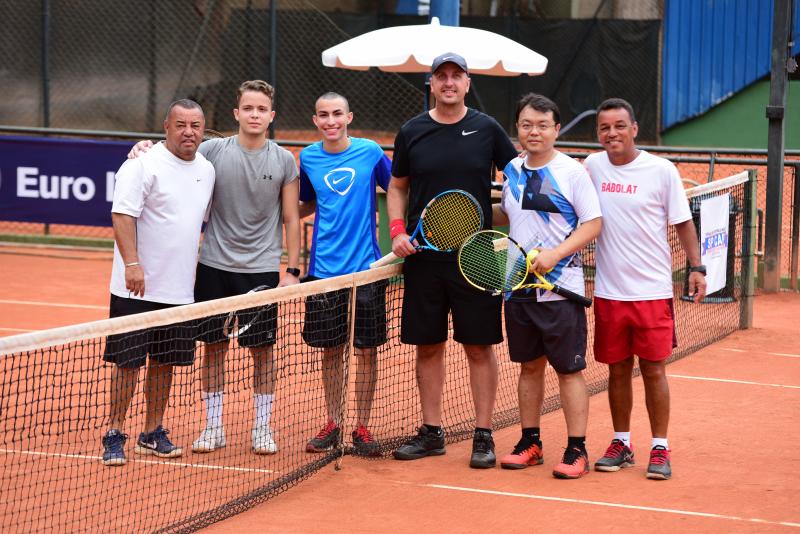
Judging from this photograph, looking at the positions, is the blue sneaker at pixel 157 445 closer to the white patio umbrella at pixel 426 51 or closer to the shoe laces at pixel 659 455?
the shoe laces at pixel 659 455

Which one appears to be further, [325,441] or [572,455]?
[325,441]

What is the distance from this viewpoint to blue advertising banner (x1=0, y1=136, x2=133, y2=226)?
13.5 meters

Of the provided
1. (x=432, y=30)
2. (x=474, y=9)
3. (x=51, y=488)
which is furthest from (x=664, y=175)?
(x=474, y=9)

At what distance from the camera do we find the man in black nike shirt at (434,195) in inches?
235

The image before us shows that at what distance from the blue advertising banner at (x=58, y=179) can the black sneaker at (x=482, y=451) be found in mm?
8318

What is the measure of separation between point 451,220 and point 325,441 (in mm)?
1406

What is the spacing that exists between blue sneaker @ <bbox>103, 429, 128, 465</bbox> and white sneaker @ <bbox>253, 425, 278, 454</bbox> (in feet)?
2.32

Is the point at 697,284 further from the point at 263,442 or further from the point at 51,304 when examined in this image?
the point at 51,304

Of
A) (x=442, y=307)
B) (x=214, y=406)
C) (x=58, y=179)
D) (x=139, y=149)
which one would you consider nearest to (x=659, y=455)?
(x=442, y=307)

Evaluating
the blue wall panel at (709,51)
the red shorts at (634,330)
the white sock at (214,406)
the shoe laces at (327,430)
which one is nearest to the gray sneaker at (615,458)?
the red shorts at (634,330)

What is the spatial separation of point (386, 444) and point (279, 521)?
128 centimetres

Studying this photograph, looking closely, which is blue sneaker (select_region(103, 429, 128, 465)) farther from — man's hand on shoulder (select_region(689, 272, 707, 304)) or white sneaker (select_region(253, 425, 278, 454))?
man's hand on shoulder (select_region(689, 272, 707, 304))

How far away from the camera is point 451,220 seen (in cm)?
593

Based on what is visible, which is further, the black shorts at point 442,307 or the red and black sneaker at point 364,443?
the red and black sneaker at point 364,443
